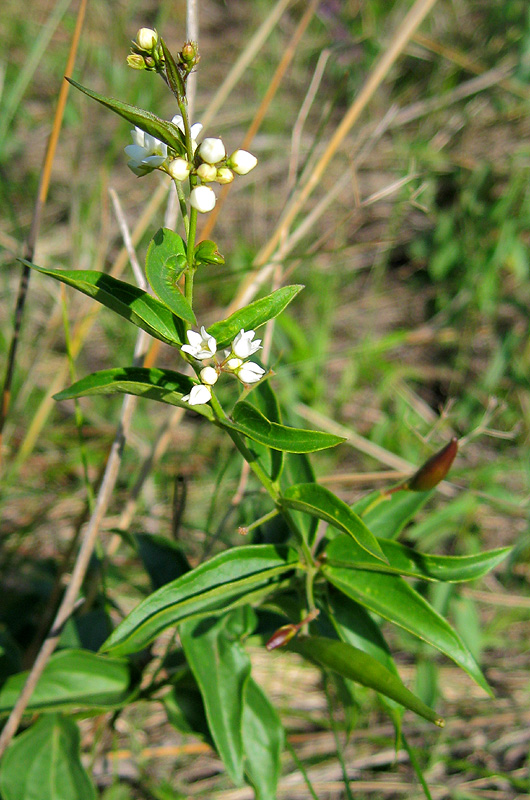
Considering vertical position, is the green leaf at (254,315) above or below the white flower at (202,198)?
below

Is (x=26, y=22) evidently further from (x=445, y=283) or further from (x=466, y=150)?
(x=445, y=283)

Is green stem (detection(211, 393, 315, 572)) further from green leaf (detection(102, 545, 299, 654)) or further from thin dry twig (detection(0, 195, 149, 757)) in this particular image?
thin dry twig (detection(0, 195, 149, 757))

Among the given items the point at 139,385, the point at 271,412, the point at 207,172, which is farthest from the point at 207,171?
the point at 271,412

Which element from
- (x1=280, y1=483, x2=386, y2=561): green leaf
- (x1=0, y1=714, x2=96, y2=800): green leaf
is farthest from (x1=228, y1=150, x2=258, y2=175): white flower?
(x1=0, y1=714, x2=96, y2=800): green leaf

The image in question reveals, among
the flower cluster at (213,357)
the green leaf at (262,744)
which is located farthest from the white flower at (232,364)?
the green leaf at (262,744)

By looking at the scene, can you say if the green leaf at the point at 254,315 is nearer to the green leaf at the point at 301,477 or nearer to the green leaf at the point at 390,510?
the green leaf at the point at 301,477

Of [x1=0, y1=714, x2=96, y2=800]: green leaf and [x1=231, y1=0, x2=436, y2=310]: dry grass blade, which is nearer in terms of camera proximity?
[x1=0, y1=714, x2=96, y2=800]: green leaf

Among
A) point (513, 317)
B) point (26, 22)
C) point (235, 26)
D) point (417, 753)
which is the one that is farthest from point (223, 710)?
point (235, 26)
